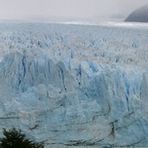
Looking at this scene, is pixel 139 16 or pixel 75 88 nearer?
pixel 75 88

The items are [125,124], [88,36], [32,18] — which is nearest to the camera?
[125,124]

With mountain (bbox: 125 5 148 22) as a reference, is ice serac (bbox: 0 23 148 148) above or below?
below

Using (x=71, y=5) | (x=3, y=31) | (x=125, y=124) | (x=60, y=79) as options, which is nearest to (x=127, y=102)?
(x=125, y=124)

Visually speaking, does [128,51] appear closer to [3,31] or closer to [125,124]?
[125,124]

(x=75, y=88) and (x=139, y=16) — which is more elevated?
(x=139, y=16)

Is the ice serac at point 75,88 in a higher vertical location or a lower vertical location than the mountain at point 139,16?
lower
